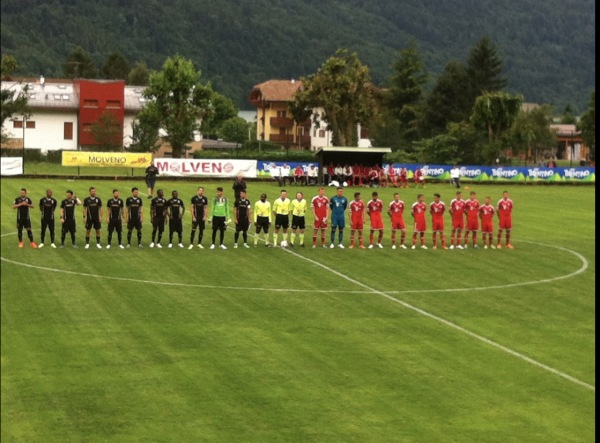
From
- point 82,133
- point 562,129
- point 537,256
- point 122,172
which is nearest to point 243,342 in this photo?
point 537,256

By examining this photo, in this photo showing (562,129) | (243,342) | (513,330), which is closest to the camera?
(243,342)

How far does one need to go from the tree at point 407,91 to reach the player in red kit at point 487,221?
9290cm

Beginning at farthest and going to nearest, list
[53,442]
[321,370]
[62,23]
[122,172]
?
[122,172] < [321,370] < [62,23] < [53,442]

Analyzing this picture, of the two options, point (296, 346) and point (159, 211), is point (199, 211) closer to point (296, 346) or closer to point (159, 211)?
point (159, 211)

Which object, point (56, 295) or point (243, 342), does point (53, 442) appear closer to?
point (243, 342)

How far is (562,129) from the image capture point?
573 feet

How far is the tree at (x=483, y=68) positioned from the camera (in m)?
124

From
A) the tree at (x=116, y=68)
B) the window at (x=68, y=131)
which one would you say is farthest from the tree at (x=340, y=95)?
the tree at (x=116, y=68)

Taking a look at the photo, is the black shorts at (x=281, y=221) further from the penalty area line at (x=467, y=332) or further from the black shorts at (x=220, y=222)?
the penalty area line at (x=467, y=332)

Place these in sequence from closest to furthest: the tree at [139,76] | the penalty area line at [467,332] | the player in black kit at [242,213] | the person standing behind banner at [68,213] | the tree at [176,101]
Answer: the penalty area line at [467,332]
the person standing behind banner at [68,213]
the player in black kit at [242,213]
the tree at [176,101]
the tree at [139,76]

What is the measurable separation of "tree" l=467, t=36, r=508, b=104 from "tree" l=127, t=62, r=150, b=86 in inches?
2006

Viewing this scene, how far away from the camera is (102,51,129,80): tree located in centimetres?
15688

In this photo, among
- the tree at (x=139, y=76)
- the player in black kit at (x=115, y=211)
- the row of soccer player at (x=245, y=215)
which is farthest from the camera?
the tree at (x=139, y=76)

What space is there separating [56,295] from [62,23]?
11.0m
